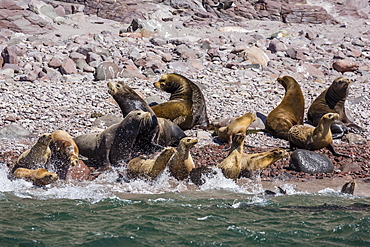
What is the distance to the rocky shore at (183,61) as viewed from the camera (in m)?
11.5

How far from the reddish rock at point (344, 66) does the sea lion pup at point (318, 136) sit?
1016 centimetres

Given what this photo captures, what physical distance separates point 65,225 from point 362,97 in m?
11.6

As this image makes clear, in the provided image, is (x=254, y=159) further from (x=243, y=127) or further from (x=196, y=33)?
(x=196, y=33)

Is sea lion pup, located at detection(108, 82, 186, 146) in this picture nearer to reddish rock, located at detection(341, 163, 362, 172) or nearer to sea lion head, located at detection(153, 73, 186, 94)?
sea lion head, located at detection(153, 73, 186, 94)

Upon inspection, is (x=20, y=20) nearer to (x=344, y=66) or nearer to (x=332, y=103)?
(x=344, y=66)

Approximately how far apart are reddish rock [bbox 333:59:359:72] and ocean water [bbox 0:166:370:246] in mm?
12401

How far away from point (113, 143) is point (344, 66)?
1306 centimetres

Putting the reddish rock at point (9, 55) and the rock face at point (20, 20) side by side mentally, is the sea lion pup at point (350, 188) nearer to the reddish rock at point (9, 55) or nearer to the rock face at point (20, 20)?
the reddish rock at point (9, 55)

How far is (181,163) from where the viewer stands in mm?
8297

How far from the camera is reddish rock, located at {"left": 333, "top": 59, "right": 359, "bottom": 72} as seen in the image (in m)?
19.6

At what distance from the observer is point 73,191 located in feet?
24.8

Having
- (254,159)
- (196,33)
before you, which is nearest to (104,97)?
(254,159)

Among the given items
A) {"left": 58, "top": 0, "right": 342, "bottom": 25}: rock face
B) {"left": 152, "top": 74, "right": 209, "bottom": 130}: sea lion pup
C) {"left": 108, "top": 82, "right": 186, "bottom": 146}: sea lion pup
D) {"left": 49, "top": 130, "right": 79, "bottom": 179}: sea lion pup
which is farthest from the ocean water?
{"left": 58, "top": 0, "right": 342, "bottom": 25}: rock face

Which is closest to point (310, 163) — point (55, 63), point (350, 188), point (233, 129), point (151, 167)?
point (350, 188)
